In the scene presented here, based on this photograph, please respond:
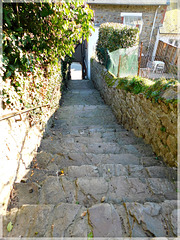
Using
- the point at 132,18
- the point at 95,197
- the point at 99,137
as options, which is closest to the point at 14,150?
the point at 95,197

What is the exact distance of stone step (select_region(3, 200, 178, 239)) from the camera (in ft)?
4.62

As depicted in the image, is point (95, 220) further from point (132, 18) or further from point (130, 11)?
point (130, 11)

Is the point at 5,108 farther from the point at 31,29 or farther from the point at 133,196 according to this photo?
the point at 133,196

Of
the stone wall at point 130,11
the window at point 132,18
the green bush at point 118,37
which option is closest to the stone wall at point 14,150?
the green bush at point 118,37

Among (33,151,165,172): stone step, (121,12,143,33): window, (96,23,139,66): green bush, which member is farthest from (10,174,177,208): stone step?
(121,12,143,33): window

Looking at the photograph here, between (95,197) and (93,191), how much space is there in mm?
81

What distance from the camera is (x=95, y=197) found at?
1.81 metres

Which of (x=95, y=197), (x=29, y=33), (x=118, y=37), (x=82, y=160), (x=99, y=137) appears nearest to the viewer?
(x=95, y=197)

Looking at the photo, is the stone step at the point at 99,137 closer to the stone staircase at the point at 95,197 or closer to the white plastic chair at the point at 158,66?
the stone staircase at the point at 95,197

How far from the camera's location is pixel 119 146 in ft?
10.8

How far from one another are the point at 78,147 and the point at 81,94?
593cm

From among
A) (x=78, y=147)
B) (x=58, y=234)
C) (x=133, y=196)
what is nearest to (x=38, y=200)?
(x=58, y=234)

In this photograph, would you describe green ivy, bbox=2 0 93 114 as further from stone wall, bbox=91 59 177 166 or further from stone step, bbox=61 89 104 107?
stone step, bbox=61 89 104 107

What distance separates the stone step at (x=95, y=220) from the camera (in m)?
1.41
